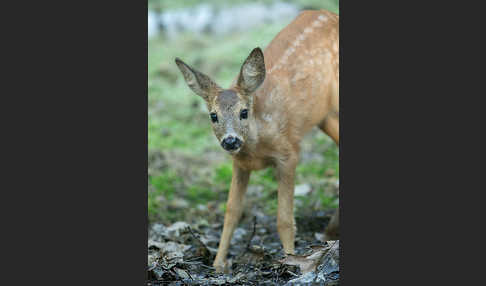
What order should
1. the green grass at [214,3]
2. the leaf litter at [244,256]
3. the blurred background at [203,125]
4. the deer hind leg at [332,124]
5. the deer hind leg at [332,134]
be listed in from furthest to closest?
the green grass at [214,3], the blurred background at [203,125], the deer hind leg at [332,124], the deer hind leg at [332,134], the leaf litter at [244,256]

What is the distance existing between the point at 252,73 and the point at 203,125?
542cm

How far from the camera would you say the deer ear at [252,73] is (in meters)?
6.04

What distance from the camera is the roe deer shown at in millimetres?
6133

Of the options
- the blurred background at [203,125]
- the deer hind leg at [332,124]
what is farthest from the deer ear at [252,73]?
the blurred background at [203,125]

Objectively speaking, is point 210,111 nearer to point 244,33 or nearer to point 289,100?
point 289,100

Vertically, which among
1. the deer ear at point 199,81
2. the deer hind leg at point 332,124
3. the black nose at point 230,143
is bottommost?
the black nose at point 230,143

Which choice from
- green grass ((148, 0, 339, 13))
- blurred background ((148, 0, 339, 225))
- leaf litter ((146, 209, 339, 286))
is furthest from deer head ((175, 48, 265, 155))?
green grass ((148, 0, 339, 13))

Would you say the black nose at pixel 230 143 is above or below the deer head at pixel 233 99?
below

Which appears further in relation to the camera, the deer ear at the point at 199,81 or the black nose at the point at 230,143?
the deer ear at the point at 199,81

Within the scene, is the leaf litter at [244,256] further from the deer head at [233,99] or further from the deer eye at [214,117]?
the deer eye at [214,117]

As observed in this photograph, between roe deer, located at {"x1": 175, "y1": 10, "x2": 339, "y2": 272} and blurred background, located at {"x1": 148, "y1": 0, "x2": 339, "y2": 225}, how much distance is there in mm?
1104

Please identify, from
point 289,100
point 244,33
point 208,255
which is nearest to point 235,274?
point 208,255
